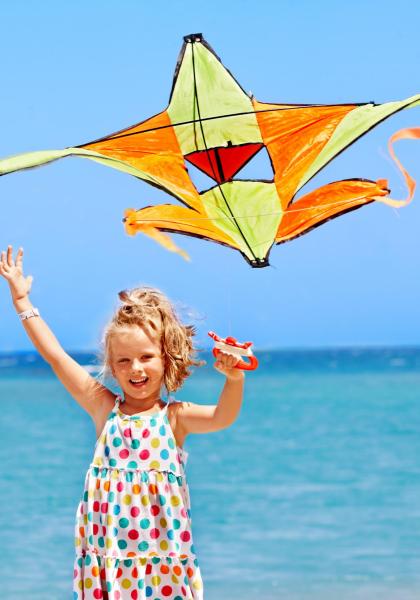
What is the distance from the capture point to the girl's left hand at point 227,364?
9.95 ft

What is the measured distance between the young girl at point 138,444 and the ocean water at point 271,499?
0.35m

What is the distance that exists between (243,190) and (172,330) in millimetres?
480

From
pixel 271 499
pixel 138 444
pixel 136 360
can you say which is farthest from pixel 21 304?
pixel 271 499

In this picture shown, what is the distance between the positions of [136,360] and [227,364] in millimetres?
279

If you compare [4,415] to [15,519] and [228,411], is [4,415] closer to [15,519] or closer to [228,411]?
[15,519]

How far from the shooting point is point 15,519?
907 centimetres

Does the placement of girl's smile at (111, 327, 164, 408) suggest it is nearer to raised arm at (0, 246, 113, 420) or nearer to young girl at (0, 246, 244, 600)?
young girl at (0, 246, 244, 600)

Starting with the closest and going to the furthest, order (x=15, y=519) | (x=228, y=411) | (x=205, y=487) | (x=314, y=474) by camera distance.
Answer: (x=228, y=411) → (x=15, y=519) → (x=205, y=487) → (x=314, y=474)

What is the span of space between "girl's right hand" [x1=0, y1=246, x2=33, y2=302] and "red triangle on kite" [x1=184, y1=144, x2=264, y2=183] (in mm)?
592

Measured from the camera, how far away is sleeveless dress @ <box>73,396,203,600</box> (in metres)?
3.12

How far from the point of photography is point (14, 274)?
3.25 m

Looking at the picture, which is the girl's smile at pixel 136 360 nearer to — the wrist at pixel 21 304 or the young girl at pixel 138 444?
the young girl at pixel 138 444

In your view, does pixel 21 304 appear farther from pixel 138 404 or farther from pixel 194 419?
pixel 194 419

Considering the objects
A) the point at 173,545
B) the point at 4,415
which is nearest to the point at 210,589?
the point at 173,545
